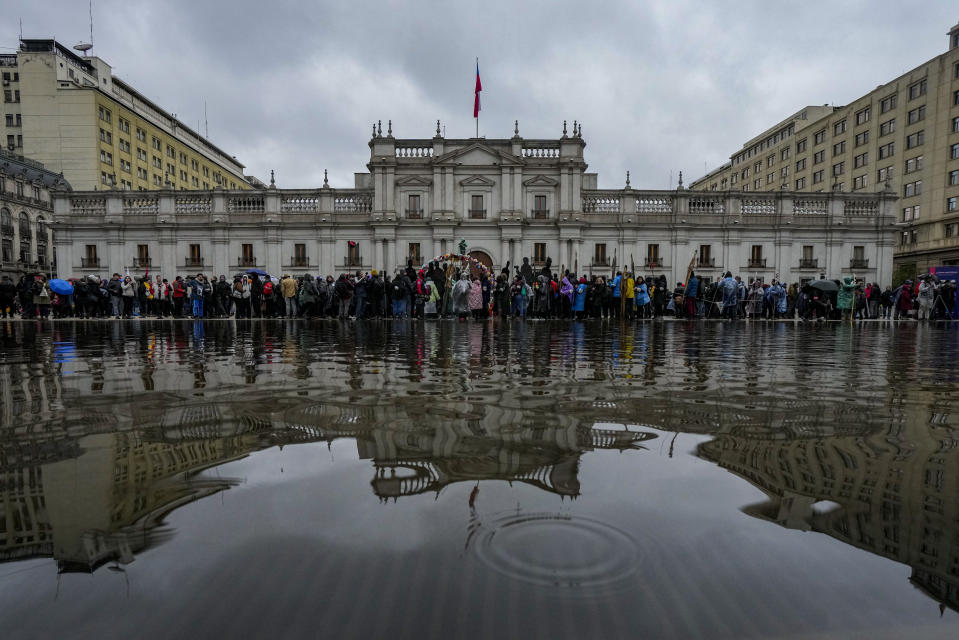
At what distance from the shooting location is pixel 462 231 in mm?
36500

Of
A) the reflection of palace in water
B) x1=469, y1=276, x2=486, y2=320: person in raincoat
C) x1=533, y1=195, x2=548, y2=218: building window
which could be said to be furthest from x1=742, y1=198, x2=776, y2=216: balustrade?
the reflection of palace in water

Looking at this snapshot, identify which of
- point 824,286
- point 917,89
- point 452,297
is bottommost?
point 452,297

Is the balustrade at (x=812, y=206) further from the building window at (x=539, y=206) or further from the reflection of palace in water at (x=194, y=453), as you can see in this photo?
the reflection of palace in water at (x=194, y=453)

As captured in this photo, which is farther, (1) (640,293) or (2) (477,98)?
(2) (477,98)

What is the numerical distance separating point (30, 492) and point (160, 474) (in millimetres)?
355

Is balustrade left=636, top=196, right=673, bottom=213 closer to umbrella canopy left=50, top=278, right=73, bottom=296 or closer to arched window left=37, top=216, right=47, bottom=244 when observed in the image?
umbrella canopy left=50, top=278, right=73, bottom=296

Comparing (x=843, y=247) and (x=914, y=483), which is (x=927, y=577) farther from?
(x=843, y=247)

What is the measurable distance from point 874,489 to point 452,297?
54.9 feet

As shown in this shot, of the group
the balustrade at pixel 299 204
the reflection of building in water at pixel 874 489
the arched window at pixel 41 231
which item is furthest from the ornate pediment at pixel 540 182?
the arched window at pixel 41 231

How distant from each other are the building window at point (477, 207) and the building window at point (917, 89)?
4606 centimetres

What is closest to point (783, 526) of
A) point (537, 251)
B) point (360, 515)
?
point (360, 515)

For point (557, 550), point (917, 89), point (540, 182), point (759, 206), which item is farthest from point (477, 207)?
point (917, 89)

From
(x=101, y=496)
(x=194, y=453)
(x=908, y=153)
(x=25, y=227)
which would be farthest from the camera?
(x=25, y=227)

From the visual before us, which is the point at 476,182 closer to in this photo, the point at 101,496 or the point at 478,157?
the point at 478,157
